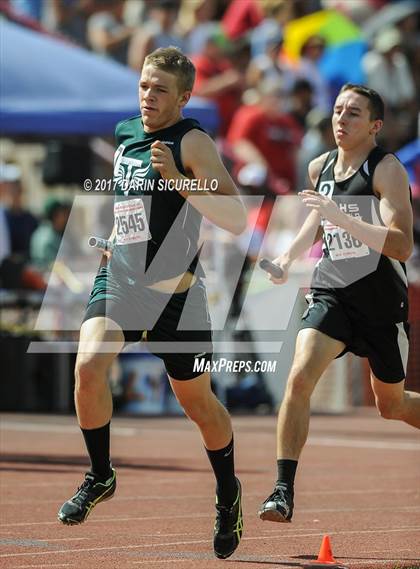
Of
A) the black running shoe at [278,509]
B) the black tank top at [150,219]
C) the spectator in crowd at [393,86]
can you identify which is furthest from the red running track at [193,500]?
the spectator in crowd at [393,86]

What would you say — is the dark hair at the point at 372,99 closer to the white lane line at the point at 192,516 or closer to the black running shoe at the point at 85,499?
the black running shoe at the point at 85,499

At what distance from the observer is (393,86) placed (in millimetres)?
20359

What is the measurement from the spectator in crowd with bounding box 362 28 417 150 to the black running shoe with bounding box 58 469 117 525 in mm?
13525

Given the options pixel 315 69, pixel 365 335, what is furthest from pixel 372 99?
pixel 315 69

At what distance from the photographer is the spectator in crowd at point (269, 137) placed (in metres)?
18.9

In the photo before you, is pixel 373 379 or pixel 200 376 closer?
pixel 200 376

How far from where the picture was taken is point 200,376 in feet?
22.3

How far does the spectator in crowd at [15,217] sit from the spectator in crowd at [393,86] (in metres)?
5.26

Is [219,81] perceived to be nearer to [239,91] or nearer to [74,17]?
[239,91]

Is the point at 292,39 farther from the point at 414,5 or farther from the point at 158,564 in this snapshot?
the point at 158,564

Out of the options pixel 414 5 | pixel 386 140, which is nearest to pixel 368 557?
pixel 386 140

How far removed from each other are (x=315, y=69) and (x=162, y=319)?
14123mm

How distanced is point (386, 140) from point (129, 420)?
6.18 m

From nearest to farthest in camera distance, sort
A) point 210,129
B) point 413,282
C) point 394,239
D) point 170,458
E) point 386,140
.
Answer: point 394,239
point 170,458
point 210,129
point 413,282
point 386,140
